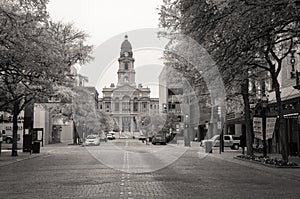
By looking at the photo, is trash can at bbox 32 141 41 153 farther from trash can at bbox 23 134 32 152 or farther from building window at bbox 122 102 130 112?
building window at bbox 122 102 130 112

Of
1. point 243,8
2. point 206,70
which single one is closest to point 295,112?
point 206,70

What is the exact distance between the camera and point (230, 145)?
52812 millimetres

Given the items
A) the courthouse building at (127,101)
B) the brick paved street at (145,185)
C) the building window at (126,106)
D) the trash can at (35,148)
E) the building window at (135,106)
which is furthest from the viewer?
the building window at (135,106)

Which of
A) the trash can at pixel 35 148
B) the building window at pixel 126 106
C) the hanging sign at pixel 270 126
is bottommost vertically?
the trash can at pixel 35 148

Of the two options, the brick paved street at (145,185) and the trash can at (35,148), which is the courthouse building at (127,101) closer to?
the trash can at (35,148)

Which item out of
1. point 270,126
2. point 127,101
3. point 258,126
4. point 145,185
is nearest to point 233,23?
point 145,185

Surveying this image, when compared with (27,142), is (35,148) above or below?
below

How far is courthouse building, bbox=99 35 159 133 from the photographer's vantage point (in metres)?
Answer: 111

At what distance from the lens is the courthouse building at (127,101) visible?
111 m

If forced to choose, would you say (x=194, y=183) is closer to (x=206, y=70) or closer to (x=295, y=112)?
(x=206, y=70)

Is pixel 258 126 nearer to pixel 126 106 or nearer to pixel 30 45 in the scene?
pixel 30 45

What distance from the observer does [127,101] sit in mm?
119312

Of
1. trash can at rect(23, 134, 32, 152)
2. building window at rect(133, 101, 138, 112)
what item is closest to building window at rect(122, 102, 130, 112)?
building window at rect(133, 101, 138, 112)

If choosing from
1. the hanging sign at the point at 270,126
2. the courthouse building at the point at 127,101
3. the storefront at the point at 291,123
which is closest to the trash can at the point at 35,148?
the hanging sign at the point at 270,126
